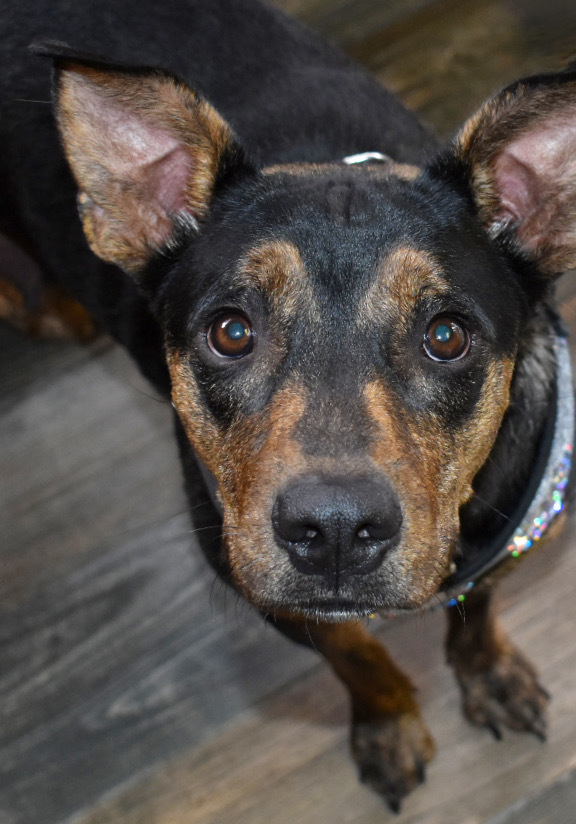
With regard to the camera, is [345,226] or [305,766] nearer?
[345,226]

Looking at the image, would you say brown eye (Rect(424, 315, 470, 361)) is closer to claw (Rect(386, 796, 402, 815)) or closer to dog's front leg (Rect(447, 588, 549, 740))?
dog's front leg (Rect(447, 588, 549, 740))

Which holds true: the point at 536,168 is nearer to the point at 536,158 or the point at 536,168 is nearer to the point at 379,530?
the point at 536,158

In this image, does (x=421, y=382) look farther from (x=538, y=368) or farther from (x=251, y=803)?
(x=251, y=803)

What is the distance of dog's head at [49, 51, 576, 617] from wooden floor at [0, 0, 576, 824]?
1121mm

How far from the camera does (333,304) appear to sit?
2033 mm

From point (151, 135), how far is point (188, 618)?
183 centimetres

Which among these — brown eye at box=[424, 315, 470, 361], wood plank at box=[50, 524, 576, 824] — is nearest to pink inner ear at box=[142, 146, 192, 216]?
brown eye at box=[424, 315, 470, 361]

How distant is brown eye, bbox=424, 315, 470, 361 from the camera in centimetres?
209

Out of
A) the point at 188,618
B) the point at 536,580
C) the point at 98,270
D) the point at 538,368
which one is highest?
the point at 538,368

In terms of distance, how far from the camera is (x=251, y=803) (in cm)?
302

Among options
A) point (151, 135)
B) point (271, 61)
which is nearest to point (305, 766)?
point (151, 135)

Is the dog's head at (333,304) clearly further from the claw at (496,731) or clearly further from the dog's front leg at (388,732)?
the claw at (496,731)

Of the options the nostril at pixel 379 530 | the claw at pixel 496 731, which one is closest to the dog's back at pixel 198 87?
the nostril at pixel 379 530

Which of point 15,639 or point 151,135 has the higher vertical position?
point 151,135
